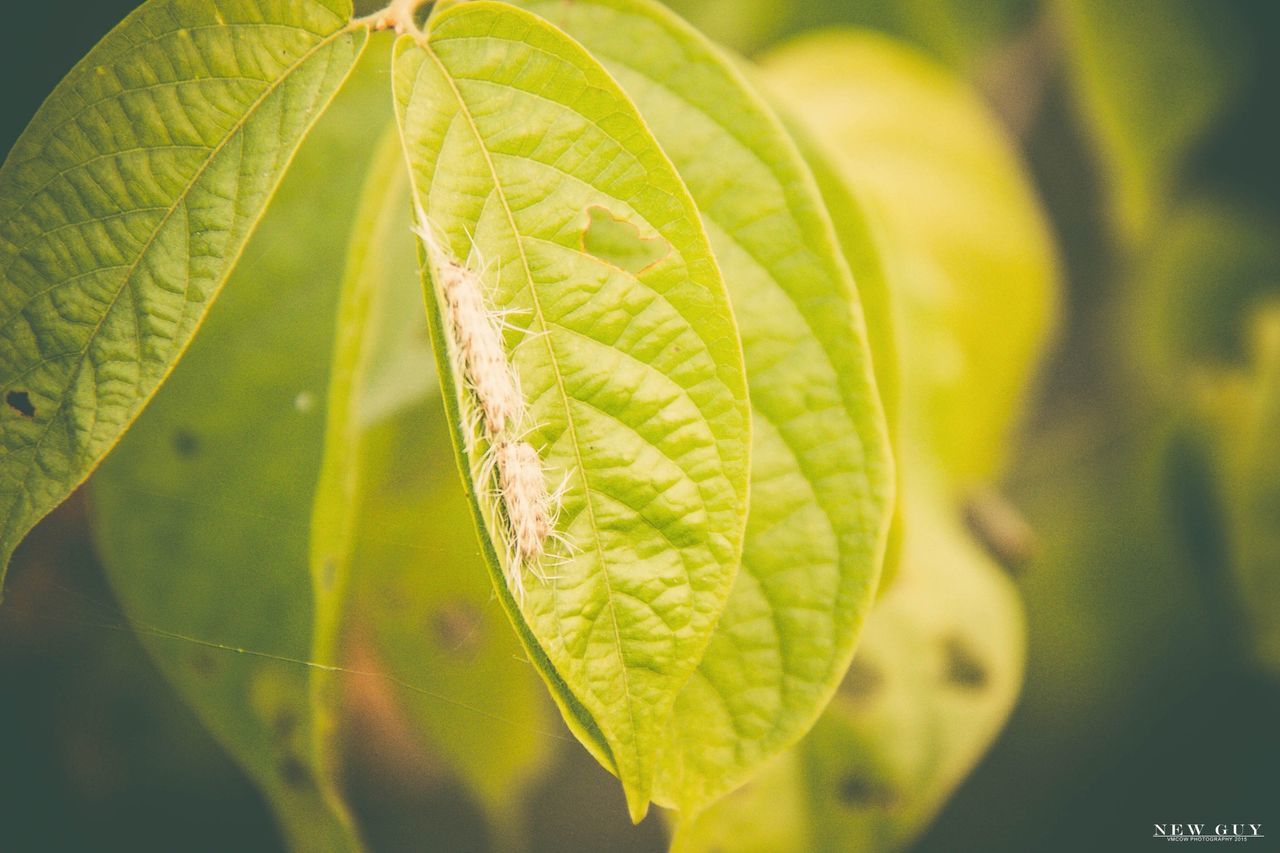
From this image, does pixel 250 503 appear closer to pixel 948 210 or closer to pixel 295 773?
pixel 295 773

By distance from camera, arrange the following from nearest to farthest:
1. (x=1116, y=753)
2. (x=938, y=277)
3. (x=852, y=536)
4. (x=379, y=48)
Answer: (x=852, y=536) < (x=379, y=48) < (x=938, y=277) < (x=1116, y=753)

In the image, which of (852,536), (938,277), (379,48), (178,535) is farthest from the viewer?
(938,277)

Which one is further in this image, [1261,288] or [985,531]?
[1261,288]

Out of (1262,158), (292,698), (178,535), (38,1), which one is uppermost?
(38,1)

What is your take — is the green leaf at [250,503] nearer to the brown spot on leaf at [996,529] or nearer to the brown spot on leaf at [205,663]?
the brown spot on leaf at [205,663]

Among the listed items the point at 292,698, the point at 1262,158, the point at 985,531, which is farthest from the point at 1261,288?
the point at 292,698

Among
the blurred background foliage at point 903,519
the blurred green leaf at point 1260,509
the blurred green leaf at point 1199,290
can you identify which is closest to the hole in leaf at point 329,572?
the blurred background foliage at point 903,519

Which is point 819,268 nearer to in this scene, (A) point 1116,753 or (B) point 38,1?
(B) point 38,1

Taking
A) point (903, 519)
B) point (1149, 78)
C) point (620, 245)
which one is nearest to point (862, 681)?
point (903, 519)
